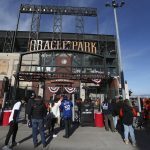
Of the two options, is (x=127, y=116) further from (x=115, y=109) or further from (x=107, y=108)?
(x=107, y=108)

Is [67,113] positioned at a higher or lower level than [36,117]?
higher

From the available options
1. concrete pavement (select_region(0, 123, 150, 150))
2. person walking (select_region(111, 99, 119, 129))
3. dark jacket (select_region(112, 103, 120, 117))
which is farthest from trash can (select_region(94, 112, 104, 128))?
concrete pavement (select_region(0, 123, 150, 150))

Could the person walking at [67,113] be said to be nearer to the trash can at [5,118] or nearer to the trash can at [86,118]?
the trash can at [86,118]

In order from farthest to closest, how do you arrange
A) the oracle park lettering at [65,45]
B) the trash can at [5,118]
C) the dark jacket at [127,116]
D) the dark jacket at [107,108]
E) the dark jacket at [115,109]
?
the oracle park lettering at [65,45]
the trash can at [5,118]
the dark jacket at [107,108]
the dark jacket at [115,109]
the dark jacket at [127,116]

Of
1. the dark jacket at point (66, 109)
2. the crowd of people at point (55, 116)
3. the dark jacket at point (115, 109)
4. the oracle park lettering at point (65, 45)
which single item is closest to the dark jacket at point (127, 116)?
the crowd of people at point (55, 116)

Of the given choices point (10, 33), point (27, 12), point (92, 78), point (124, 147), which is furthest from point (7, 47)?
point (124, 147)

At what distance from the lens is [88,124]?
42.7 ft

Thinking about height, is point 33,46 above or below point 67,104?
above

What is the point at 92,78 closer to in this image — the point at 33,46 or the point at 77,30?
the point at 33,46

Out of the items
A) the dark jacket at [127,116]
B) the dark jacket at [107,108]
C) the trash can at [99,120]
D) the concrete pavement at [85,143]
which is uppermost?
the dark jacket at [107,108]

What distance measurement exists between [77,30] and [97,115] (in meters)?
37.1

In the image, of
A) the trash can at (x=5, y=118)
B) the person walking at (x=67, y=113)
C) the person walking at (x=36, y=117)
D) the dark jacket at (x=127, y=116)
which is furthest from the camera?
the trash can at (x=5, y=118)

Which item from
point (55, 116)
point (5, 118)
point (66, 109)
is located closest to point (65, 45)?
point (5, 118)

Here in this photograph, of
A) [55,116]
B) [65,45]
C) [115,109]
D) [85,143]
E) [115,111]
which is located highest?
[65,45]
